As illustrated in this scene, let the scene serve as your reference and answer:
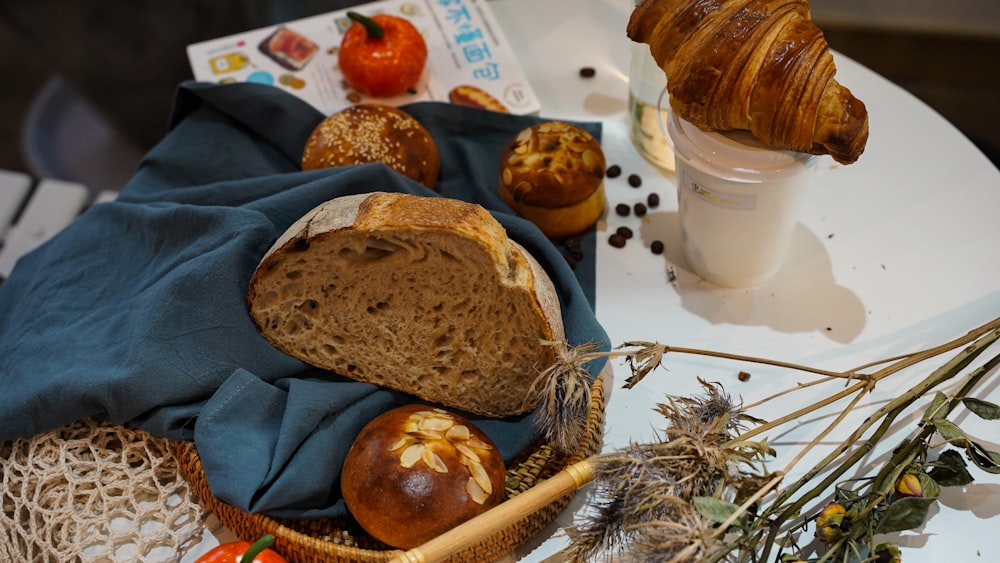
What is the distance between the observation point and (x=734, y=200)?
1303 mm

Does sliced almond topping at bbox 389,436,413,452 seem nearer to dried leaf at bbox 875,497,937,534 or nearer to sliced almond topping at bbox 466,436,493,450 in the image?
sliced almond topping at bbox 466,436,493,450

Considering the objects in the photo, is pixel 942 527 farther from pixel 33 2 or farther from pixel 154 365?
pixel 33 2

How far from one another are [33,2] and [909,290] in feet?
8.89

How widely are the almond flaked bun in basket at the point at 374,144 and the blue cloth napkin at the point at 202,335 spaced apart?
0.29ft

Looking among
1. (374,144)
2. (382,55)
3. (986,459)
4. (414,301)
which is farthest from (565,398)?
(382,55)

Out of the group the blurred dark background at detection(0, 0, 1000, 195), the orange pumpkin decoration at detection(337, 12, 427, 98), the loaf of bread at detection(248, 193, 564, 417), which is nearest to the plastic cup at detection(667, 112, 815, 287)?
the loaf of bread at detection(248, 193, 564, 417)

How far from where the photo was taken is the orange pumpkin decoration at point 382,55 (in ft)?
5.62

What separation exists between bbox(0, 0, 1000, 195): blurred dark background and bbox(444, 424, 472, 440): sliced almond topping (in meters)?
1.80

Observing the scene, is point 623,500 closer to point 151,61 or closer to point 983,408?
point 983,408

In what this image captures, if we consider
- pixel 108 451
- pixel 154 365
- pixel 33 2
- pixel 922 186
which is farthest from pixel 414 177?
pixel 33 2

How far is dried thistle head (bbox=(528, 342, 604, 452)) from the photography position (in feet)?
3.55

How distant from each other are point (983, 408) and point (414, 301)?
72cm

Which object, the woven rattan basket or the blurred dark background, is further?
the blurred dark background

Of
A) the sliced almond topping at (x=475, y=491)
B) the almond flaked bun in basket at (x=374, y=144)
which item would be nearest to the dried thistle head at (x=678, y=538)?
the sliced almond topping at (x=475, y=491)
